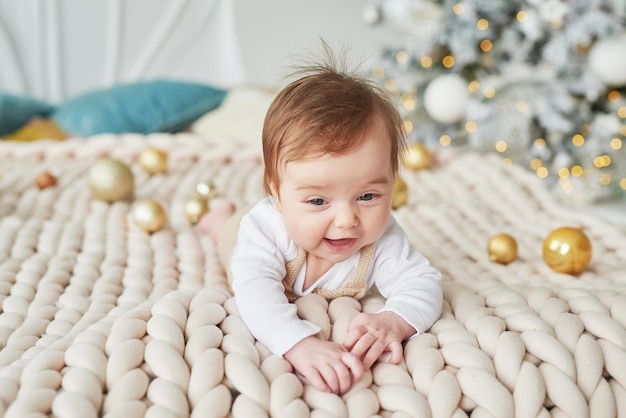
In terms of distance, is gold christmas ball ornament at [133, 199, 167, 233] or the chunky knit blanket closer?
the chunky knit blanket

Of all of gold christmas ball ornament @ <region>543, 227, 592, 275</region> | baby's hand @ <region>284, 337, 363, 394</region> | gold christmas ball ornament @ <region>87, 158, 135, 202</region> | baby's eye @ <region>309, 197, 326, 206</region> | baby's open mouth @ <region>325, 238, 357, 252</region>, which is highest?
baby's eye @ <region>309, 197, 326, 206</region>

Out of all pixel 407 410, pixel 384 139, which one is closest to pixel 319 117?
pixel 384 139

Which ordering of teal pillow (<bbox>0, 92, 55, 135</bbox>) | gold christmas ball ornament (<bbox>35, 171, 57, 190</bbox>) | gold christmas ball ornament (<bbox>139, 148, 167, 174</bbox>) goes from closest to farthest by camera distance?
gold christmas ball ornament (<bbox>35, 171, 57, 190</bbox>), gold christmas ball ornament (<bbox>139, 148, 167, 174</bbox>), teal pillow (<bbox>0, 92, 55, 135</bbox>)

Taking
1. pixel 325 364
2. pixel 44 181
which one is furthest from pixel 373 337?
pixel 44 181

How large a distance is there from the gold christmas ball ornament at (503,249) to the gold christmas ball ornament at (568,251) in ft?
0.17

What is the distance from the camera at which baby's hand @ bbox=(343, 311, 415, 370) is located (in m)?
0.67

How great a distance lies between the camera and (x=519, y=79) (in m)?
1.85

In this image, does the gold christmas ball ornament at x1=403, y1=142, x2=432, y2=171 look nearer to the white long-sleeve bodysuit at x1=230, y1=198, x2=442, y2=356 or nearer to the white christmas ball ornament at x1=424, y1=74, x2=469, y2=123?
the white christmas ball ornament at x1=424, y1=74, x2=469, y2=123

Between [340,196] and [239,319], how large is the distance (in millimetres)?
Answer: 174

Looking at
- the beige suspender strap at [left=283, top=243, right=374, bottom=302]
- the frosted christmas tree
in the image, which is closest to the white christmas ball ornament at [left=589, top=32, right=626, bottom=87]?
the frosted christmas tree

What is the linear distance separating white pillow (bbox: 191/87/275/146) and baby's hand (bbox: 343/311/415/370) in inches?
48.5

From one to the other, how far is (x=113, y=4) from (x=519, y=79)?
1563 millimetres

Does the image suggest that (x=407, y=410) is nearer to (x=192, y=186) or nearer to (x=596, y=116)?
(x=192, y=186)

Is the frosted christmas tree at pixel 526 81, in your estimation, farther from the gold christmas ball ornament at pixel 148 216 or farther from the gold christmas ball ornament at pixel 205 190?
the gold christmas ball ornament at pixel 148 216
